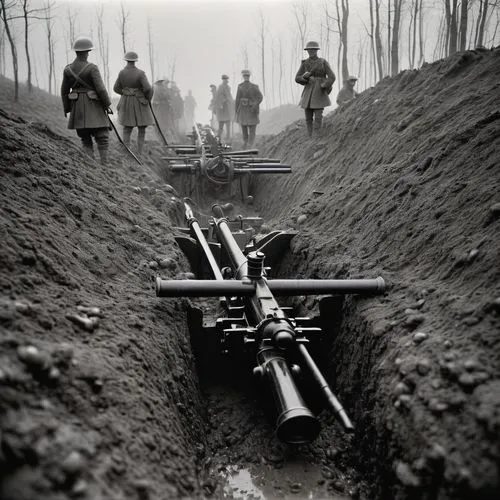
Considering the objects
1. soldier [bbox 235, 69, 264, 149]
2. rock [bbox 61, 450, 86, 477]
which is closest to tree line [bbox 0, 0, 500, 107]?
soldier [bbox 235, 69, 264, 149]

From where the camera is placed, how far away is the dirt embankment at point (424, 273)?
2311mm

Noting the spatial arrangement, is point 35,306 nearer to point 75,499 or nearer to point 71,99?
point 75,499

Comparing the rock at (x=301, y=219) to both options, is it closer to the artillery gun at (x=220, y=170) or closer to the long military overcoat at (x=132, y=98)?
the artillery gun at (x=220, y=170)

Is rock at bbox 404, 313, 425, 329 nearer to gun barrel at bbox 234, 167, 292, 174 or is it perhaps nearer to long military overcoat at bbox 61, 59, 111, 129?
long military overcoat at bbox 61, 59, 111, 129

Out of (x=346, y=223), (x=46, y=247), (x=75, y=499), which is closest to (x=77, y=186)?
(x=46, y=247)

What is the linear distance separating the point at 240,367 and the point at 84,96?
4995 millimetres

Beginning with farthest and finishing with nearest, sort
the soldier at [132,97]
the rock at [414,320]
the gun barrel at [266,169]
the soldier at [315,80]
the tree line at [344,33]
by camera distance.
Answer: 1. the tree line at [344,33]
2. the soldier at [315,80]
3. the soldier at [132,97]
4. the gun barrel at [266,169]
5. the rock at [414,320]

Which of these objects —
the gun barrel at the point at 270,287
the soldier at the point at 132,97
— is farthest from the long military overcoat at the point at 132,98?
the gun barrel at the point at 270,287

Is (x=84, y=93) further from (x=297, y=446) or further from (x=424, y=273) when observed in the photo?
(x=297, y=446)

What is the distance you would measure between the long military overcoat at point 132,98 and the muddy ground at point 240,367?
3.55m

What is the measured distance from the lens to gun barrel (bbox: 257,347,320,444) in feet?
8.76

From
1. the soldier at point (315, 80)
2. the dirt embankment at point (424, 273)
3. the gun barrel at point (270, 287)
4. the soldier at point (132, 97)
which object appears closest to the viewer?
the dirt embankment at point (424, 273)

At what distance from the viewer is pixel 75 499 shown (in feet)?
5.60

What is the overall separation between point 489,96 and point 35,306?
532 cm
